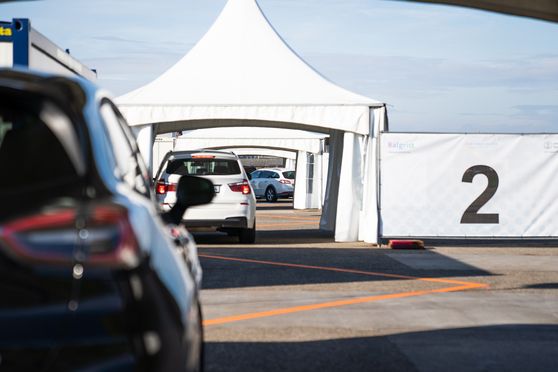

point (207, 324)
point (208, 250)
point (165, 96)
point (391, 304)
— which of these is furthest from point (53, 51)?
point (165, 96)

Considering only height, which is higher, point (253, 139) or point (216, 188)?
point (253, 139)

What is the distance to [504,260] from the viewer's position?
1535cm

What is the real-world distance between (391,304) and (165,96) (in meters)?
10.5

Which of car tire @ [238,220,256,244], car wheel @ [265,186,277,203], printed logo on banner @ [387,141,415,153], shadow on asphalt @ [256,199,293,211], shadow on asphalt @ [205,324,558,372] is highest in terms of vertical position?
printed logo on banner @ [387,141,415,153]

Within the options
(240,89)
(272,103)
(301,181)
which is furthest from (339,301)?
(301,181)

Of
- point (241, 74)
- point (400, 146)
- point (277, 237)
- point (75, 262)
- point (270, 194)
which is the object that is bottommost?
point (270, 194)

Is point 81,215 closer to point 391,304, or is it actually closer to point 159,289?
point 159,289

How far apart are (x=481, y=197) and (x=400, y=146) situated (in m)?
1.75

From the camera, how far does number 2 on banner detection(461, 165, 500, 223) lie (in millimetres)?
17892

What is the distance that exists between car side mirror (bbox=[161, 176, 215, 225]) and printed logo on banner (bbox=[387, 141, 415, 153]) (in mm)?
13451

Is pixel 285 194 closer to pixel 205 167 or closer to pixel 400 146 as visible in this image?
pixel 400 146

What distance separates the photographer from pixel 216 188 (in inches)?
690

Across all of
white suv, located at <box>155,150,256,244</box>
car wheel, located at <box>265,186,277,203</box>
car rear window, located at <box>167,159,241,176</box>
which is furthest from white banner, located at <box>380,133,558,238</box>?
car wheel, located at <box>265,186,277,203</box>

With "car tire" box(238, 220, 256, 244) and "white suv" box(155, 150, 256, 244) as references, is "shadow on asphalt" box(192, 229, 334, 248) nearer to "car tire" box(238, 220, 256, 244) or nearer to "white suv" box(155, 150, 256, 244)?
"car tire" box(238, 220, 256, 244)
